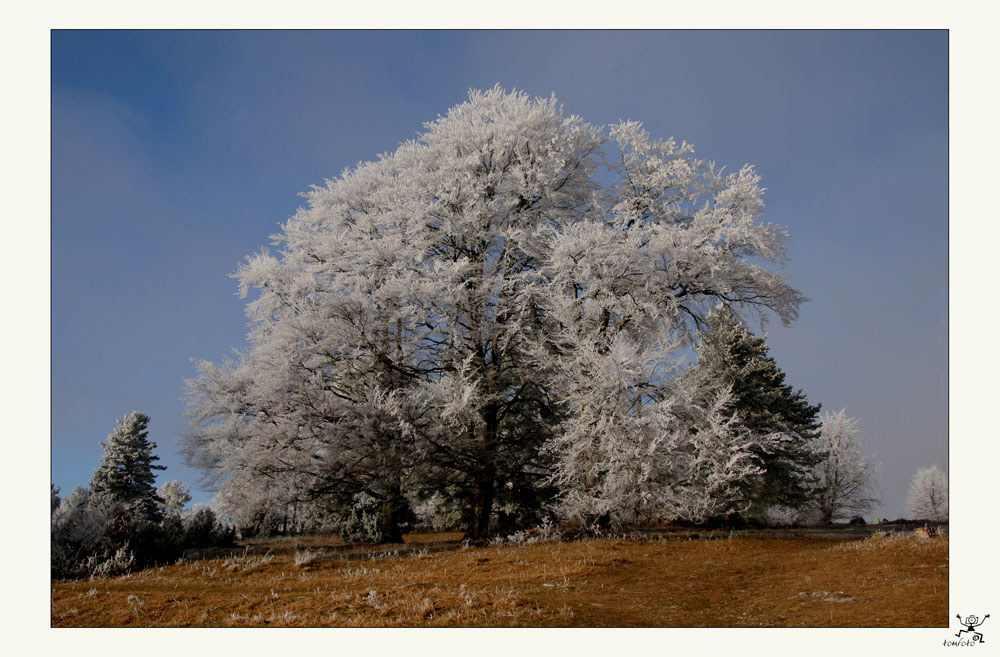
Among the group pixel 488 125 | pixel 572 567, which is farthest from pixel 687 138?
pixel 572 567

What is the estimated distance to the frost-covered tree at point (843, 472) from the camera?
1157 inches

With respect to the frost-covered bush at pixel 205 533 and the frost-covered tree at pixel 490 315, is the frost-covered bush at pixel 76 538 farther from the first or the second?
the frost-covered bush at pixel 205 533

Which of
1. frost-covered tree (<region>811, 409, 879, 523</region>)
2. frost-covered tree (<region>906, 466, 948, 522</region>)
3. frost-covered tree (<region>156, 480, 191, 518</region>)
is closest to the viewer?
frost-covered tree (<region>906, 466, 948, 522</region>)

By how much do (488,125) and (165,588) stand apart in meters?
11.0

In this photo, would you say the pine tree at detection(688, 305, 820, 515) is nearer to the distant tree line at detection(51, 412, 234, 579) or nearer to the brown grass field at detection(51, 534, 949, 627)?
the brown grass field at detection(51, 534, 949, 627)

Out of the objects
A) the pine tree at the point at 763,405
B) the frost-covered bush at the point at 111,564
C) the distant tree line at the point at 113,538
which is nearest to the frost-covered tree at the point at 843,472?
the pine tree at the point at 763,405

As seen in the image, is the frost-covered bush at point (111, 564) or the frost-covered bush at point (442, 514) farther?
the frost-covered bush at point (442, 514)

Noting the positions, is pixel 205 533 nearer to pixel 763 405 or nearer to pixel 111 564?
pixel 111 564

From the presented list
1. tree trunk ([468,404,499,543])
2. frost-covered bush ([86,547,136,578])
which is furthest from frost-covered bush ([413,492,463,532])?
frost-covered bush ([86,547,136,578])

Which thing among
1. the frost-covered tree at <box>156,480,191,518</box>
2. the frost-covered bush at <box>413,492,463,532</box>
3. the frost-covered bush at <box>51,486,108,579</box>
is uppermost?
the frost-covered bush at <box>51,486,108,579</box>

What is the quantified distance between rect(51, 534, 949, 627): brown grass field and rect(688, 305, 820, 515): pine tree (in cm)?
872

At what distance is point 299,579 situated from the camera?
914 centimetres

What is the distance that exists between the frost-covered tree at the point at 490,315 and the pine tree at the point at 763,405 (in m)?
5.39

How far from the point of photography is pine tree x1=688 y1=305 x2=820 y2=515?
20.2 m
